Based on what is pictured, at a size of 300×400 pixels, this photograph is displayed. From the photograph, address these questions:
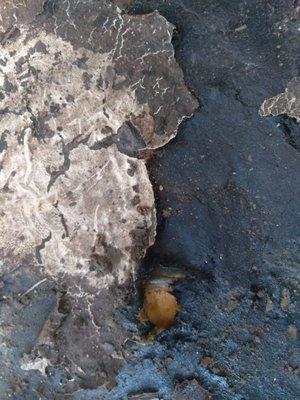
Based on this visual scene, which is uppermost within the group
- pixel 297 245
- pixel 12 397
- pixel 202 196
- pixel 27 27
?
pixel 27 27

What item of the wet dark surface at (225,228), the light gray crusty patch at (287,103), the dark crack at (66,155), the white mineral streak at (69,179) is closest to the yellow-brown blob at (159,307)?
the wet dark surface at (225,228)

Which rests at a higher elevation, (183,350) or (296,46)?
(296,46)

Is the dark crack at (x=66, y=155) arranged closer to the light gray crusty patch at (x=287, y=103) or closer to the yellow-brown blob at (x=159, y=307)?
the yellow-brown blob at (x=159, y=307)

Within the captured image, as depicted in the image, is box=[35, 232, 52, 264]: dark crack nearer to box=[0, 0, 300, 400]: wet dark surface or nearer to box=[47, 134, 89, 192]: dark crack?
box=[0, 0, 300, 400]: wet dark surface

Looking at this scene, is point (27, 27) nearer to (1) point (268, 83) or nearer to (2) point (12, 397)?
(1) point (268, 83)

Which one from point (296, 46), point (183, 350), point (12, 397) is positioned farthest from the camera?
point (12, 397)

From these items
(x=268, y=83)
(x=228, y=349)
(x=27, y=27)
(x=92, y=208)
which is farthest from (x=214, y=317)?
(x=27, y=27)
